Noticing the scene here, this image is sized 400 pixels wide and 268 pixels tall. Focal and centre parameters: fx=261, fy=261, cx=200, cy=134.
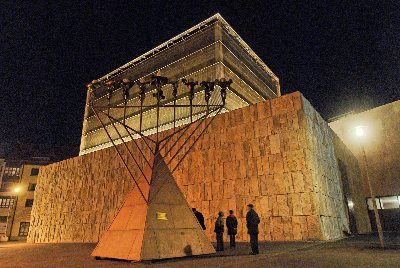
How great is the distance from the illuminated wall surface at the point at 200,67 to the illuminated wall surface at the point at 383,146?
548 inches

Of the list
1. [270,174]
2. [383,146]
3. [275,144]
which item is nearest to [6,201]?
[270,174]

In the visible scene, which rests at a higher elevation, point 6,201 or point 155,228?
point 6,201

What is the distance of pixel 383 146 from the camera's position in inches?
993

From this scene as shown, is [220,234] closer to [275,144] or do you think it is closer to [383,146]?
[275,144]

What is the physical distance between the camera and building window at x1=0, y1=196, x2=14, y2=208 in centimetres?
4019

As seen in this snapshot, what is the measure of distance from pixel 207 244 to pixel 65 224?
67.9 feet

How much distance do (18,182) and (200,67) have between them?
34.9 metres

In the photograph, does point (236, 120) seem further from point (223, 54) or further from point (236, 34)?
point (236, 34)

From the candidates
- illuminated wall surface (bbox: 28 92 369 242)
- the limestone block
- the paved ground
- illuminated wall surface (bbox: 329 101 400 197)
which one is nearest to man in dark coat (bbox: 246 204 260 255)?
the paved ground

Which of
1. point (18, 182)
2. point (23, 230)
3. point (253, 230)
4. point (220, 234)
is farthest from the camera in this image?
point (18, 182)

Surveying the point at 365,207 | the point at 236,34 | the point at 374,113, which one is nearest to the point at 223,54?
the point at 236,34

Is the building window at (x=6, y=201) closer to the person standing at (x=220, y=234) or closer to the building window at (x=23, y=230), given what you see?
the building window at (x=23, y=230)

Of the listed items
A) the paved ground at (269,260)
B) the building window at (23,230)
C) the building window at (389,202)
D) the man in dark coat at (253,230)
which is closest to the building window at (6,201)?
the building window at (23,230)

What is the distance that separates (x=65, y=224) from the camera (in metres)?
23.0
